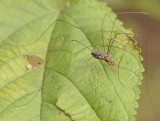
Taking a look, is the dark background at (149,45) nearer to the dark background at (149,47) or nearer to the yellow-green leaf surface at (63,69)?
the dark background at (149,47)

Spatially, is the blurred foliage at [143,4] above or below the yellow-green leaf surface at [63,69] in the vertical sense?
above

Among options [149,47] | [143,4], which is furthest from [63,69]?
[149,47]

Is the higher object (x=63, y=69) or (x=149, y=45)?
(x=149, y=45)

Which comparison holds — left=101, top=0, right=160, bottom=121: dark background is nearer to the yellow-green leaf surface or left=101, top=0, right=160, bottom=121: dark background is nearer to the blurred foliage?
the blurred foliage

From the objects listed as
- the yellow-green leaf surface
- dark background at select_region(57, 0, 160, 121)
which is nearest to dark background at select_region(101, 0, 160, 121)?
dark background at select_region(57, 0, 160, 121)

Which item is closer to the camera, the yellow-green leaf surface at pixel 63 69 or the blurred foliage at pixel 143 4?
the yellow-green leaf surface at pixel 63 69

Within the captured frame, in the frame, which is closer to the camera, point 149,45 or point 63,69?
point 63,69

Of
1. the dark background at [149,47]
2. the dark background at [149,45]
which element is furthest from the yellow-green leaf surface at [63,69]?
the dark background at [149,47]

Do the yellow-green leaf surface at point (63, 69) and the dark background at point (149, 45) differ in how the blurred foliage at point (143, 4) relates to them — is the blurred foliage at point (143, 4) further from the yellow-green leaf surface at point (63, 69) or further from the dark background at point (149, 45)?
the yellow-green leaf surface at point (63, 69)

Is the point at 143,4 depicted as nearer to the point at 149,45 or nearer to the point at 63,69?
the point at 149,45
